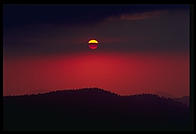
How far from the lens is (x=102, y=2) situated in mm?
2215

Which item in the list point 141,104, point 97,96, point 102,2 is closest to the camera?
point 102,2

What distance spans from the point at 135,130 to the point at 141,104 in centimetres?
222

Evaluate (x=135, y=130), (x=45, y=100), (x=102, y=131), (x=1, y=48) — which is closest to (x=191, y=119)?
(x=135, y=130)

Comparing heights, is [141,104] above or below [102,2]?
below

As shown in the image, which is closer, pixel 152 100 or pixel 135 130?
pixel 135 130

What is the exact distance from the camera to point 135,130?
227 centimetres

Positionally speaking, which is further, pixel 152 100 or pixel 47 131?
pixel 152 100

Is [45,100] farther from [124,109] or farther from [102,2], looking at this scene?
[102,2]

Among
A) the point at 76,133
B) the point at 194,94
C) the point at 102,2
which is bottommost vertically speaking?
the point at 76,133

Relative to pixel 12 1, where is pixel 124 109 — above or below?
below

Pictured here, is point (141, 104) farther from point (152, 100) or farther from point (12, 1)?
point (12, 1)

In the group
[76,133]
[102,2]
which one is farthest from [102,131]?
[102,2]

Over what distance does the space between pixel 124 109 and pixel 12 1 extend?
2699mm

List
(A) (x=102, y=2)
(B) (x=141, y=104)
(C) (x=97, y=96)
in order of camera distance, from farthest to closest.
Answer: (C) (x=97, y=96) < (B) (x=141, y=104) < (A) (x=102, y=2)
